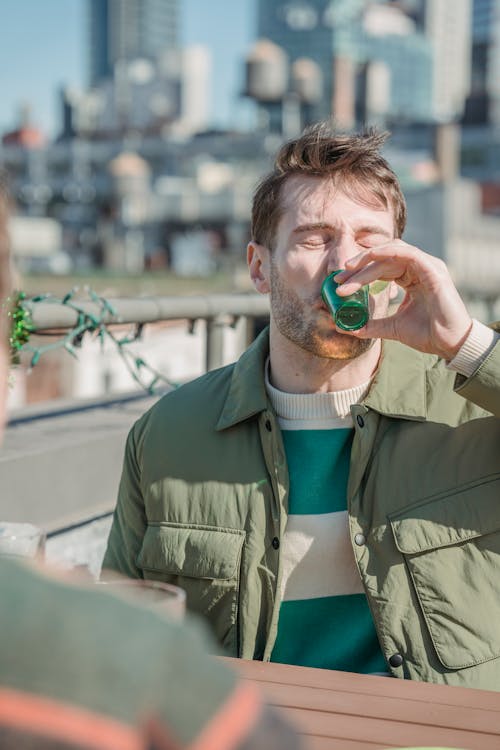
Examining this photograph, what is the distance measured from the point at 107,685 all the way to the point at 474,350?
1530 mm

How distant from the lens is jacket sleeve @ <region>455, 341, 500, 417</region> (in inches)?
81.9

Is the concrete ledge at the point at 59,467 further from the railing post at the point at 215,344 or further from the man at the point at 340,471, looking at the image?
the man at the point at 340,471

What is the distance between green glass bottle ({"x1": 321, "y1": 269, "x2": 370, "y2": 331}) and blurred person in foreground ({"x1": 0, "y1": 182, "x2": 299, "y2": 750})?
1.58 meters

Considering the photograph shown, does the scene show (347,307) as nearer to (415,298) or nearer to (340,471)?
(415,298)

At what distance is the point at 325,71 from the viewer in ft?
484

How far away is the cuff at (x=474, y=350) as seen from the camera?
210cm

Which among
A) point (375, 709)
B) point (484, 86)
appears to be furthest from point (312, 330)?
point (484, 86)

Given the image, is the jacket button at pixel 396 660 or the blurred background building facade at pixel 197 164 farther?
the blurred background building facade at pixel 197 164

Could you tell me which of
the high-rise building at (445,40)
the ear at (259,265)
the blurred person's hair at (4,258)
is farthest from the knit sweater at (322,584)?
the high-rise building at (445,40)

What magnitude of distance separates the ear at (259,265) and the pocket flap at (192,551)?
0.68 metres

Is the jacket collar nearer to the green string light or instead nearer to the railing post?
the green string light

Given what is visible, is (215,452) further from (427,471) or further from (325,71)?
(325,71)

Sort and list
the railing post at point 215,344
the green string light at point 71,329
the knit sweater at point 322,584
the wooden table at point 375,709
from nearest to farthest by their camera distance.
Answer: the wooden table at point 375,709 < the knit sweater at point 322,584 < the green string light at point 71,329 < the railing post at point 215,344

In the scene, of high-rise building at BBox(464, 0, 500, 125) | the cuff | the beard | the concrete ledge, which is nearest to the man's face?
the beard
